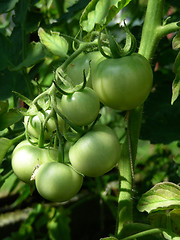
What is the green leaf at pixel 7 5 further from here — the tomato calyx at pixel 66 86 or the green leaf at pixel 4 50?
the tomato calyx at pixel 66 86

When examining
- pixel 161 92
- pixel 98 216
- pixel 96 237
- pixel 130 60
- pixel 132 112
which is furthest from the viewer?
pixel 98 216

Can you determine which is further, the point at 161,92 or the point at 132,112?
the point at 161,92

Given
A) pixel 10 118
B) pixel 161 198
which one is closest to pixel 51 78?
pixel 10 118

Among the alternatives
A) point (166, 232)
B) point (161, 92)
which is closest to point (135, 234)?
point (166, 232)

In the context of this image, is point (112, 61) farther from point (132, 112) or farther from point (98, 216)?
point (98, 216)

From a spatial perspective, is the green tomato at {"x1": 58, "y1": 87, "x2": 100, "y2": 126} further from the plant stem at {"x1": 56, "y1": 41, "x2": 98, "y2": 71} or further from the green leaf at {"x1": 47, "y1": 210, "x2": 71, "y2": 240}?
the green leaf at {"x1": 47, "y1": 210, "x2": 71, "y2": 240}

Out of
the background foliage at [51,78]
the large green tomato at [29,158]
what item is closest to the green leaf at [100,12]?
the background foliage at [51,78]
